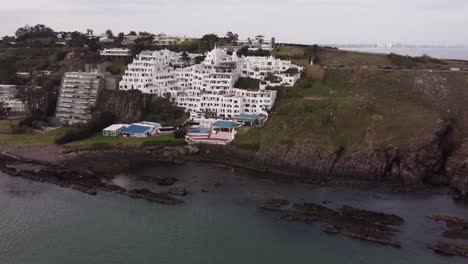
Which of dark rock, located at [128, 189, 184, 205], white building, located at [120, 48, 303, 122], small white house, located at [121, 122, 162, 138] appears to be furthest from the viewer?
white building, located at [120, 48, 303, 122]

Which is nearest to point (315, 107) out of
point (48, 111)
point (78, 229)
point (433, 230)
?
point (433, 230)

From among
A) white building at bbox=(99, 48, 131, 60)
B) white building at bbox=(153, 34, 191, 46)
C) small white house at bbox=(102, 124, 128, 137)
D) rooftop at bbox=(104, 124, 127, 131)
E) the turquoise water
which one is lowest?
the turquoise water

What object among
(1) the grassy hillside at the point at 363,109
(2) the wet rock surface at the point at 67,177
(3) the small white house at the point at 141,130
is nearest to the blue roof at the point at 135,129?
(3) the small white house at the point at 141,130

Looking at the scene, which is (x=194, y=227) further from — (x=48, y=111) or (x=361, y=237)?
(x=48, y=111)

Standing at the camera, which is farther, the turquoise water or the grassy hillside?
the grassy hillside

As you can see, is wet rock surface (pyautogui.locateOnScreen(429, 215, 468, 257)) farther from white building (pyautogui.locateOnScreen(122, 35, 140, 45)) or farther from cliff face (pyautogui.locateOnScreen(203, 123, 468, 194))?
white building (pyautogui.locateOnScreen(122, 35, 140, 45))

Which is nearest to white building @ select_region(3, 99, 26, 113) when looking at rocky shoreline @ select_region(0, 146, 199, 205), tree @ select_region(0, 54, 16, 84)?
tree @ select_region(0, 54, 16, 84)

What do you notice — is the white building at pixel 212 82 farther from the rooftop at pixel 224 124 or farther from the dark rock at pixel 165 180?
the dark rock at pixel 165 180

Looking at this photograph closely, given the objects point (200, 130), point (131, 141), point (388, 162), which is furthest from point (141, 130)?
point (388, 162)
